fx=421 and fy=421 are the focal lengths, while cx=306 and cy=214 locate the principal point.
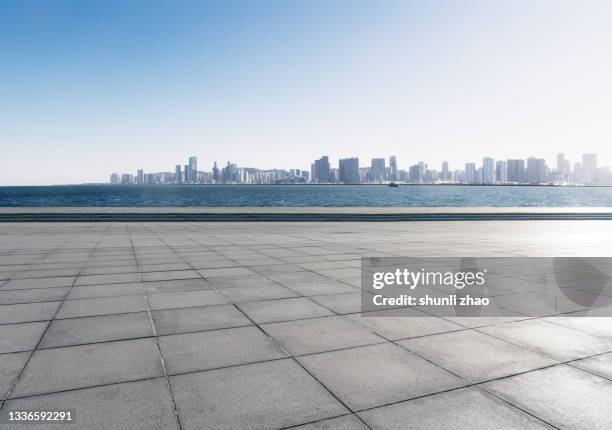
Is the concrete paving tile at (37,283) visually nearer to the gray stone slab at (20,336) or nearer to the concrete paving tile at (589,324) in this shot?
the gray stone slab at (20,336)

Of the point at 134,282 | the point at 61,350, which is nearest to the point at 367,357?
the point at 61,350

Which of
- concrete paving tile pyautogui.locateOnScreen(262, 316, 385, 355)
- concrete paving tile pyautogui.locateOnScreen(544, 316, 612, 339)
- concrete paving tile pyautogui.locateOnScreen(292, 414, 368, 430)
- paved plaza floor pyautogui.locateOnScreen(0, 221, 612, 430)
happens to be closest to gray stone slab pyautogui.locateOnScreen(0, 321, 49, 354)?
paved plaza floor pyautogui.locateOnScreen(0, 221, 612, 430)

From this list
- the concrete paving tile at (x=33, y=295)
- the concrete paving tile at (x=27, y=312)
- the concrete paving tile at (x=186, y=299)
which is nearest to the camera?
the concrete paving tile at (x=27, y=312)

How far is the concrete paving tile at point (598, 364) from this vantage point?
4.12m

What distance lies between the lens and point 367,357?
448 cm

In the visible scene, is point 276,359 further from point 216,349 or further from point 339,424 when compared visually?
point 339,424

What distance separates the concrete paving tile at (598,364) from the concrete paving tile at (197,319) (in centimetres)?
381

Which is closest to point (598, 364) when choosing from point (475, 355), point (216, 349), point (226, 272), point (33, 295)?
point (475, 355)

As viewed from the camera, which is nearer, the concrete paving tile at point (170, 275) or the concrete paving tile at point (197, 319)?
the concrete paving tile at point (197, 319)

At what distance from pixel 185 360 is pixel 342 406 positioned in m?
1.82

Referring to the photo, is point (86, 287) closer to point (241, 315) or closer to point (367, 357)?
point (241, 315)

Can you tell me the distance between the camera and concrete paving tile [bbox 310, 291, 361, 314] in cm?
631

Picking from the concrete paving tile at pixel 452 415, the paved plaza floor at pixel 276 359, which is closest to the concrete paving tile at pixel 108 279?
the paved plaza floor at pixel 276 359

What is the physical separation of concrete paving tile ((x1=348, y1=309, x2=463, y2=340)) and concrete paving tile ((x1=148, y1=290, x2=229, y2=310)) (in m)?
2.32
